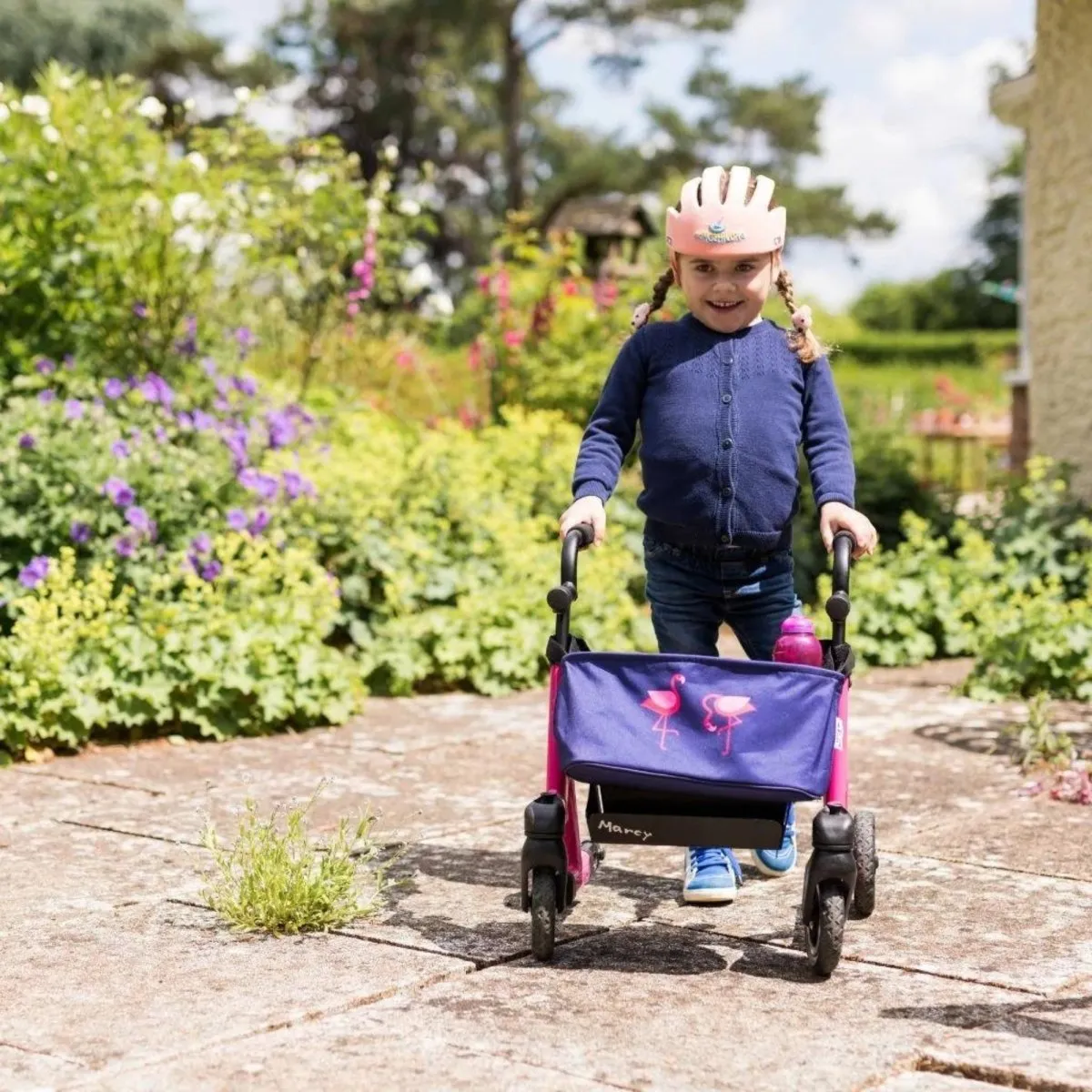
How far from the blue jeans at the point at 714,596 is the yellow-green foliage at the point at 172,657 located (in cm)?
209

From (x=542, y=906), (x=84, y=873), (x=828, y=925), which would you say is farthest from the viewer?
(x=84, y=873)

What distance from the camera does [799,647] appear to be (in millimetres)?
3738

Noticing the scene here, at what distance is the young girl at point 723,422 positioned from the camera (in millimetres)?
3873

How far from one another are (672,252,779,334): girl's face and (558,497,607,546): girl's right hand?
0.50 meters

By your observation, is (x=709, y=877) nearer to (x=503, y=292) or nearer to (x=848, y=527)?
(x=848, y=527)

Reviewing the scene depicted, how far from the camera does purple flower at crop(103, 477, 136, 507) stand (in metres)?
6.34

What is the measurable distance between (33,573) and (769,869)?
2948mm

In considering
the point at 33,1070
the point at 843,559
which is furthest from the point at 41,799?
the point at 843,559

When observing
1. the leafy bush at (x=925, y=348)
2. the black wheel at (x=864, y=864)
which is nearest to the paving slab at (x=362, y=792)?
the black wheel at (x=864, y=864)

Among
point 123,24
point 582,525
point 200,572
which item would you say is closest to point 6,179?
point 200,572

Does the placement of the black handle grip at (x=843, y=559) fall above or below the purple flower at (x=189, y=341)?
below

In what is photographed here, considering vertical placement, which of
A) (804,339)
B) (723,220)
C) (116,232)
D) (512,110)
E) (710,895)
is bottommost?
(710,895)

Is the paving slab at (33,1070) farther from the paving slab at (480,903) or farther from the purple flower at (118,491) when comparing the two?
the purple flower at (118,491)

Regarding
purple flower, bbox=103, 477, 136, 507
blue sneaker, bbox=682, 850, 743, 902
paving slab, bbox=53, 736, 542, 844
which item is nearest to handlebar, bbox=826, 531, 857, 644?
blue sneaker, bbox=682, 850, 743, 902
